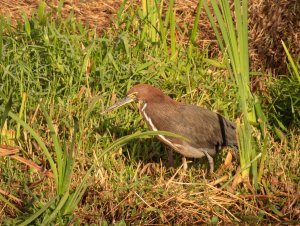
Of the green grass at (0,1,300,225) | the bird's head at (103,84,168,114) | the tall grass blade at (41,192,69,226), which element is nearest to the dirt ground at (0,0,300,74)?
the green grass at (0,1,300,225)

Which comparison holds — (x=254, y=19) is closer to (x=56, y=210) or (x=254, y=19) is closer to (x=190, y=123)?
(x=190, y=123)

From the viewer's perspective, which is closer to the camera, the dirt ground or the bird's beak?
the bird's beak

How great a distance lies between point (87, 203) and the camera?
Answer: 601 centimetres

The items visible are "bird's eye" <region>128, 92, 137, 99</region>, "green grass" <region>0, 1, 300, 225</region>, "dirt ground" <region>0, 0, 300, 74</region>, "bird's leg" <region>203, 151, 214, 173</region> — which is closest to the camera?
"green grass" <region>0, 1, 300, 225</region>

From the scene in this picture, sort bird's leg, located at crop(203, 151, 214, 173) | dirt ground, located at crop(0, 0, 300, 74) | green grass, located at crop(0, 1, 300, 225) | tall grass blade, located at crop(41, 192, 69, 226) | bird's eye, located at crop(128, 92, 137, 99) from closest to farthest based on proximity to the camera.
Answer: tall grass blade, located at crop(41, 192, 69, 226)
green grass, located at crop(0, 1, 300, 225)
bird's leg, located at crop(203, 151, 214, 173)
bird's eye, located at crop(128, 92, 137, 99)
dirt ground, located at crop(0, 0, 300, 74)

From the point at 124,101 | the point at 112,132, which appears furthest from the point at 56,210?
the point at 112,132

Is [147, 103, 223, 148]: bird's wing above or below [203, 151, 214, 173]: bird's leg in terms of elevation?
above

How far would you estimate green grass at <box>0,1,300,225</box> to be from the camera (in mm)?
5938

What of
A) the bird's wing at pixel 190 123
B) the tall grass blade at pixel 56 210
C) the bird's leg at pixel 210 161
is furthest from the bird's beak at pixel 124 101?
the tall grass blade at pixel 56 210

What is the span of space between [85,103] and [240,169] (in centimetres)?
159

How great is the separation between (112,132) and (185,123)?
74 cm

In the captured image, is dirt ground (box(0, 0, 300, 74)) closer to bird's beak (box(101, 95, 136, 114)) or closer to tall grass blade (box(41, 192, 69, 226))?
bird's beak (box(101, 95, 136, 114))

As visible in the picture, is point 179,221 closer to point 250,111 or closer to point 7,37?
point 250,111

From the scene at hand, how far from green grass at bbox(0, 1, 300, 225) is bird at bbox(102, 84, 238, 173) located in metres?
0.20
